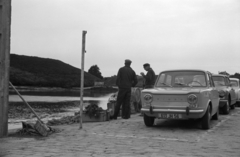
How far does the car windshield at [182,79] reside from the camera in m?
9.61

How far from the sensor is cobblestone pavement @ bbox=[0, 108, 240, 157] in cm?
583

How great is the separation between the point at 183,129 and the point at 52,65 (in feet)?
297

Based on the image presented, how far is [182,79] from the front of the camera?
9758mm

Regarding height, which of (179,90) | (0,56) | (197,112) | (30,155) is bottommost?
(30,155)

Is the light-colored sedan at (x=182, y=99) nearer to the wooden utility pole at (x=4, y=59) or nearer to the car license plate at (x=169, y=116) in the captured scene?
the car license plate at (x=169, y=116)

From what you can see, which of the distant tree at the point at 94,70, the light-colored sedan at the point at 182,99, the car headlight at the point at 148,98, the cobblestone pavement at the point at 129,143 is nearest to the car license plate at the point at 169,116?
the light-colored sedan at the point at 182,99

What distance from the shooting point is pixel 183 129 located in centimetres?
890

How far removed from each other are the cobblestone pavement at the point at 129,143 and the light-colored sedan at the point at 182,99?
423 mm

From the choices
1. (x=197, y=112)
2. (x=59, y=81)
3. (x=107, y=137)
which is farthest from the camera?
(x=59, y=81)

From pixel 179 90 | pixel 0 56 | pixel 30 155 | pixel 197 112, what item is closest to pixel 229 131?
pixel 197 112

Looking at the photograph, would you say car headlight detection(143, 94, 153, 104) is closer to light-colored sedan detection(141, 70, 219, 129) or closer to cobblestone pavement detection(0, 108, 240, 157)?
light-colored sedan detection(141, 70, 219, 129)

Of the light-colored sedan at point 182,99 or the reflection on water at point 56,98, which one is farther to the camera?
the reflection on water at point 56,98

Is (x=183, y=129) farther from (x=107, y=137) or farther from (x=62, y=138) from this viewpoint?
(x=62, y=138)

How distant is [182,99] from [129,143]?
2.45 m
